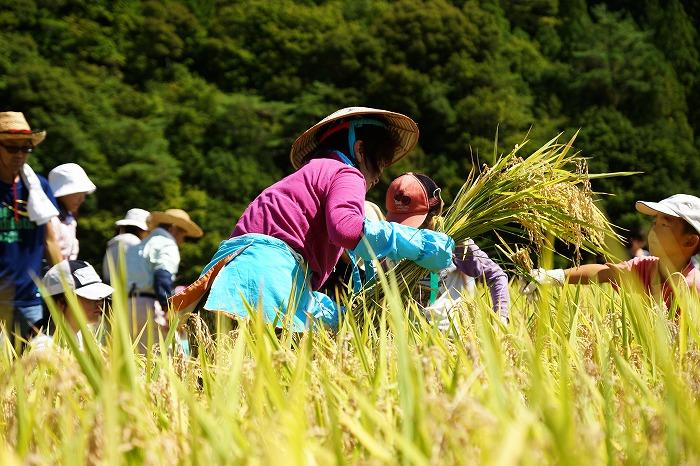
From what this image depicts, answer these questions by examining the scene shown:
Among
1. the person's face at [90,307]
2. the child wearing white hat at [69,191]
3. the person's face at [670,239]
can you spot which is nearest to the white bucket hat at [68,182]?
the child wearing white hat at [69,191]

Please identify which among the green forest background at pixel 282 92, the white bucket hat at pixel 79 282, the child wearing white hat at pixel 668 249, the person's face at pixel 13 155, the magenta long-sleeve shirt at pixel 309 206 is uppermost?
the magenta long-sleeve shirt at pixel 309 206

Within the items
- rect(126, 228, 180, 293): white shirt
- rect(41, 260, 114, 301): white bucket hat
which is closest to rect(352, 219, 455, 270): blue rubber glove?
rect(41, 260, 114, 301): white bucket hat

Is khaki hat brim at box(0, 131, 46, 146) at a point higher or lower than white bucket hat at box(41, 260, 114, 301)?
higher

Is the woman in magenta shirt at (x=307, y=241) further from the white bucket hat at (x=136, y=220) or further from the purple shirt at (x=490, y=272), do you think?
the white bucket hat at (x=136, y=220)

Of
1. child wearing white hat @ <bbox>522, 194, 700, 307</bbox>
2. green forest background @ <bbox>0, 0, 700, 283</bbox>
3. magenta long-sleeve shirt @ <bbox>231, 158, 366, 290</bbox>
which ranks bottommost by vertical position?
green forest background @ <bbox>0, 0, 700, 283</bbox>

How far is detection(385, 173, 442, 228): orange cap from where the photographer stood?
2.91 metres

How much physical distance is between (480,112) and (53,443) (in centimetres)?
1694

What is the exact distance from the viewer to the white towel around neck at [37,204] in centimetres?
324

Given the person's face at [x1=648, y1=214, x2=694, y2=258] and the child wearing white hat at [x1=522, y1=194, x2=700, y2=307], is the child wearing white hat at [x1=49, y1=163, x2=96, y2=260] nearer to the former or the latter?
the child wearing white hat at [x1=522, y1=194, x2=700, y2=307]

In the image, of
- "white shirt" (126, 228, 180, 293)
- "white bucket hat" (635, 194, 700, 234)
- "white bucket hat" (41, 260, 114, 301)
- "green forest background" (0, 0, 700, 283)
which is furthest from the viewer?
"green forest background" (0, 0, 700, 283)

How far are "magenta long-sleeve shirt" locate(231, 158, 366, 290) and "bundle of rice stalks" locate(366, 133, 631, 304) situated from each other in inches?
10.5

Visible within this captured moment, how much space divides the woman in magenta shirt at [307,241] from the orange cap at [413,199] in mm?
420

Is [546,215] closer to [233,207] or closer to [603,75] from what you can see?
[233,207]

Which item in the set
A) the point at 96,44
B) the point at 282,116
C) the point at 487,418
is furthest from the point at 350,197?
the point at 96,44
